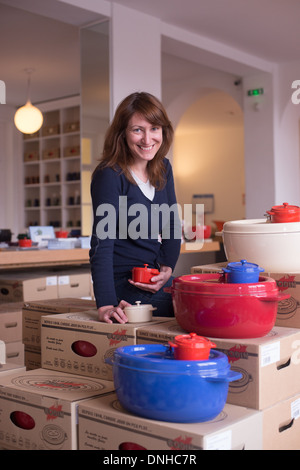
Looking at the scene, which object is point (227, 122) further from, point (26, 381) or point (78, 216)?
point (26, 381)

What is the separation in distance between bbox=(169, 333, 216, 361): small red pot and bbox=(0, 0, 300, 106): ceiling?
373cm

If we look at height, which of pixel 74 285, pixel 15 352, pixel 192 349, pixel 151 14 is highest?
pixel 151 14

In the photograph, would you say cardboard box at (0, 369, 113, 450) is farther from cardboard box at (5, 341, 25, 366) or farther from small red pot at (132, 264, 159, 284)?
cardboard box at (5, 341, 25, 366)

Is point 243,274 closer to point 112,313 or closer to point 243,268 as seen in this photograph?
point 243,268

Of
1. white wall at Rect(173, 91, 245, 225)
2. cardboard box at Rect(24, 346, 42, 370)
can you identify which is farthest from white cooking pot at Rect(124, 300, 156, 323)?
white wall at Rect(173, 91, 245, 225)

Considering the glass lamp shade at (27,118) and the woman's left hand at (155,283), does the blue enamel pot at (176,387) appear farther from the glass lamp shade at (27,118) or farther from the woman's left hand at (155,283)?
the glass lamp shade at (27,118)

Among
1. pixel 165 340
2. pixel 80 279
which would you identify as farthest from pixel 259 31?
pixel 165 340

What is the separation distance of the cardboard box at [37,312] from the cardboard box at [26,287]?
132 cm

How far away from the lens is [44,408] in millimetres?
1339

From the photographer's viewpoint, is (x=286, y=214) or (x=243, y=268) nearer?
(x=243, y=268)

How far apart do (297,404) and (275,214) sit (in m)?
0.52

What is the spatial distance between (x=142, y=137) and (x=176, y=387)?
869 millimetres

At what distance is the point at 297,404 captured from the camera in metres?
1.41

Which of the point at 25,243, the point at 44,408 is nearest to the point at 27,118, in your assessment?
the point at 25,243
